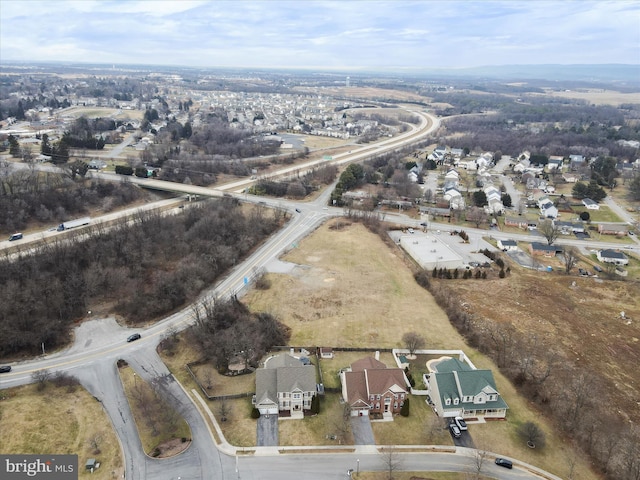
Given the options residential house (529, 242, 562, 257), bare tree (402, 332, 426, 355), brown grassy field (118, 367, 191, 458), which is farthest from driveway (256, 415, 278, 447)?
residential house (529, 242, 562, 257)

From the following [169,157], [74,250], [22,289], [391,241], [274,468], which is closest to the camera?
[274,468]

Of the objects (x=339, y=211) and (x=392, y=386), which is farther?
(x=339, y=211)

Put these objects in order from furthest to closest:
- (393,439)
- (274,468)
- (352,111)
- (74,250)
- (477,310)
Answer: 1. (352,111)
2. (74,250)
3. (477,310)
4. (393,439)
5. (274,468)

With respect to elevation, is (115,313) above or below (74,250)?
below

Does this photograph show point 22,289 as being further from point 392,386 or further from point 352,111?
point 352,111

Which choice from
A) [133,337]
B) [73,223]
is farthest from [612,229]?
[73,223]

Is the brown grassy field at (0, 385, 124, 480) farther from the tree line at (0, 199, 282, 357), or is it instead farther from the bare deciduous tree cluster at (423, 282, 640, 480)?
the bare deciduous tree cluster at (423, 282, 640, 480)

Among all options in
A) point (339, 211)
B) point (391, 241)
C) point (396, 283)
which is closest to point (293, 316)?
point (396, 283)

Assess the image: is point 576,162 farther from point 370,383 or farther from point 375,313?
point 370,383
